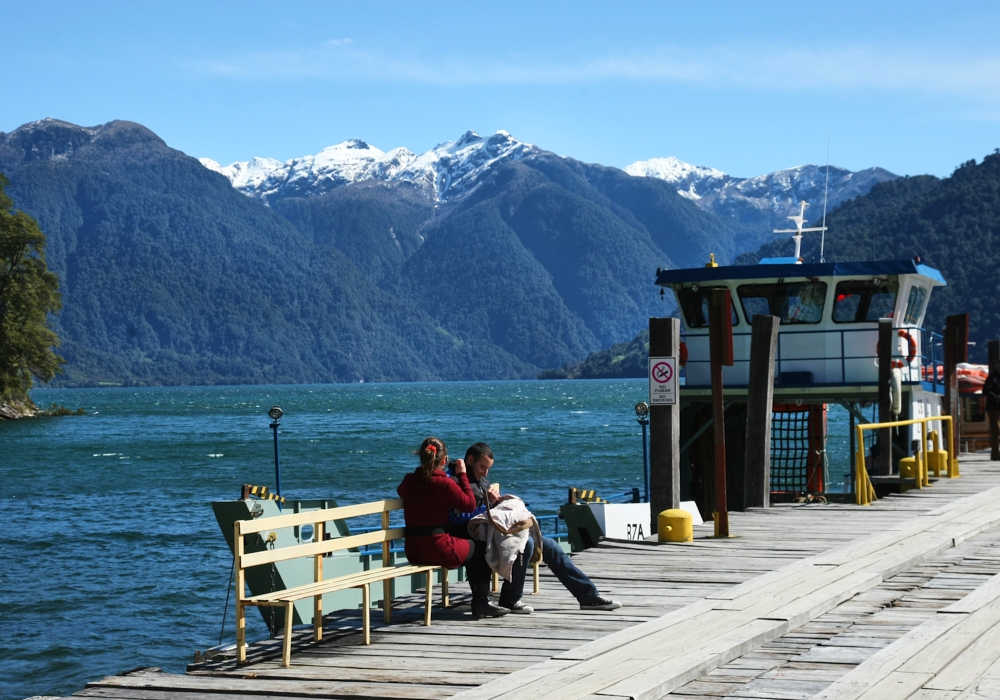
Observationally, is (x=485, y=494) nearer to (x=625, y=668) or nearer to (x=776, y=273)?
(x=625, y=668)

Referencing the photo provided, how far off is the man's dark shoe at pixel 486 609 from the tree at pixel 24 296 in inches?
3232

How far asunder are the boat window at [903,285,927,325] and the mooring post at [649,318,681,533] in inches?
405

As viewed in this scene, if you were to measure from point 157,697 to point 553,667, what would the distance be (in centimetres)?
221

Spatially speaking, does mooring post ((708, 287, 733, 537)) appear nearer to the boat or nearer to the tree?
the boat

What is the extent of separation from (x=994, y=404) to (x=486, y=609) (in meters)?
17.0

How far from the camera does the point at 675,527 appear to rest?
12.8m

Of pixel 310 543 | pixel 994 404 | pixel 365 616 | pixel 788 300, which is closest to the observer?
pixel 365 616

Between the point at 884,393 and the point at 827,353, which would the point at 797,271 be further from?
the point at 884,393

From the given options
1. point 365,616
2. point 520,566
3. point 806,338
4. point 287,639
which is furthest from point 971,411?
point 287,639

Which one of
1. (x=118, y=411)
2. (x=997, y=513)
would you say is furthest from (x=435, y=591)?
(x=118, y=411)

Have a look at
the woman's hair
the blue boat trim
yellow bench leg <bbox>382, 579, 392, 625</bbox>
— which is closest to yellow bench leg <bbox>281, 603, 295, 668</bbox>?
yellow bench leg <bbox>382, 579, 392, 625</bbox>

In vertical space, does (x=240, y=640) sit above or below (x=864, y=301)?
below

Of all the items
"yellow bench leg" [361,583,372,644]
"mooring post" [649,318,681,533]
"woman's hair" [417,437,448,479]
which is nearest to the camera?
"yellow bench leg" [361,583,372,644]

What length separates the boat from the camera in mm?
21281
